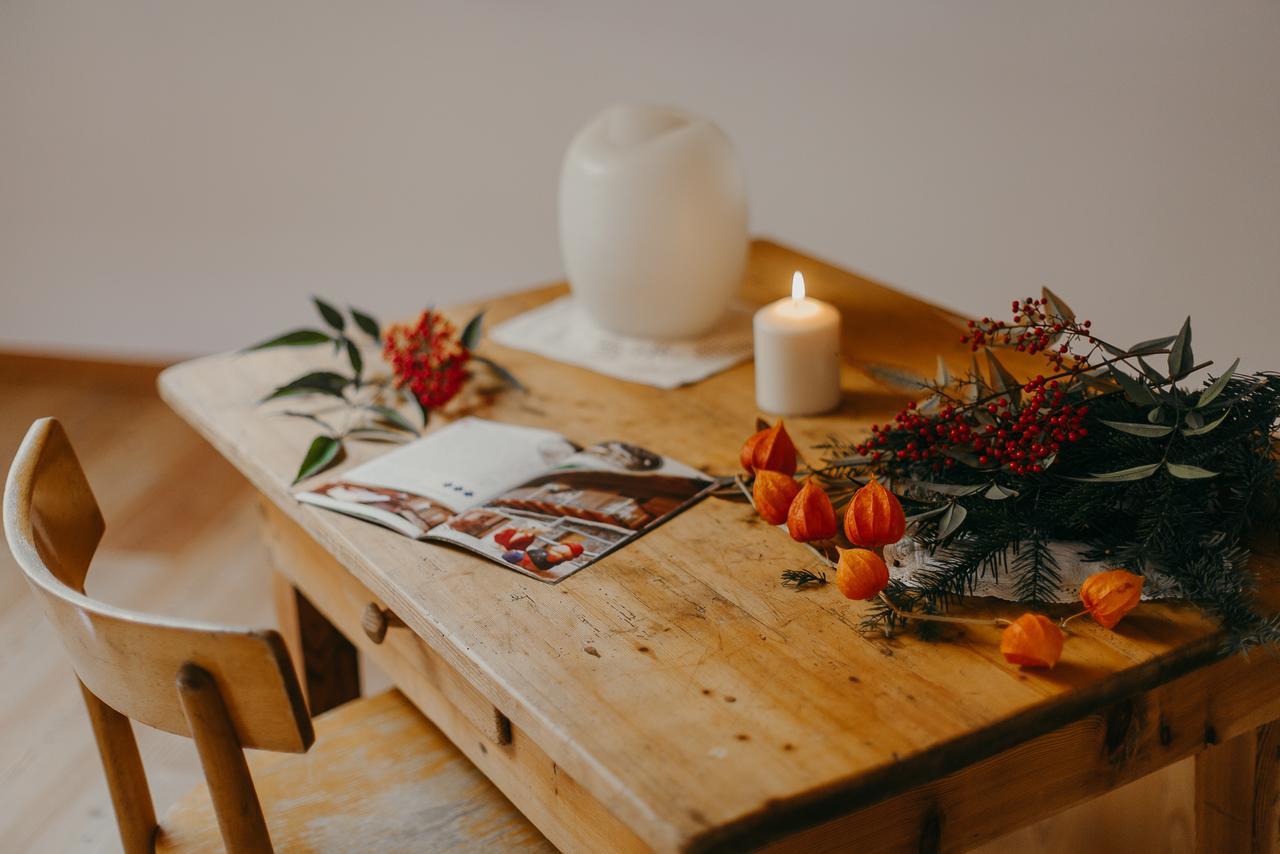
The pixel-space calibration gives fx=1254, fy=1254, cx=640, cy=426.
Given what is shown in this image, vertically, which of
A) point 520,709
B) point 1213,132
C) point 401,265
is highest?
point 1213,132

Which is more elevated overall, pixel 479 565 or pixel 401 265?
pixel 479 565

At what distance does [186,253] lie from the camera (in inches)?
129

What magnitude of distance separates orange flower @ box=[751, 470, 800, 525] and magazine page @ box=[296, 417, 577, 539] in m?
0.25

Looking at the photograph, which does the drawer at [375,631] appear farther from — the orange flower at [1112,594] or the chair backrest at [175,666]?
the orange flower at [1112,594]

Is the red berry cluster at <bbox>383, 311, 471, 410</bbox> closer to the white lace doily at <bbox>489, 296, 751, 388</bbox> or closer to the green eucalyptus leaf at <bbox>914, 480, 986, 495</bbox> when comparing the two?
the white lace doily at <bbox>489, 296, 751, 388</bbox>

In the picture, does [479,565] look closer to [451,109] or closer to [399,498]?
[399,498]

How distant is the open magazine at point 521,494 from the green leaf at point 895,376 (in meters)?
0.30

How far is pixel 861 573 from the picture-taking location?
3.18ft

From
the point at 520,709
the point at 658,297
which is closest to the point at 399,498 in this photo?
the point at 520,709

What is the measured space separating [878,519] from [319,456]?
0.60m

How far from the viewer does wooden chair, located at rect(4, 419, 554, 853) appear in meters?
0.86

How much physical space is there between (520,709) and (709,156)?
80 cm

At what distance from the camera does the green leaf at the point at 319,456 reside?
128 cm

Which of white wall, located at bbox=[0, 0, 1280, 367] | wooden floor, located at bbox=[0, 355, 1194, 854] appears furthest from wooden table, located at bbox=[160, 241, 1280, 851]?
white wall, located at bbox=[0, 0, 1280, 367]
